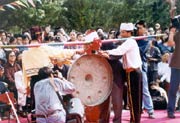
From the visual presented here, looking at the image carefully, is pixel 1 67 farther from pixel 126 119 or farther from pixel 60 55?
pixel 126 119

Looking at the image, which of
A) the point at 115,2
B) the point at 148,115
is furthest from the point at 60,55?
the point at 148,115

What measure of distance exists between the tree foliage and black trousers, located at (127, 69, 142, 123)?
2.14 ft

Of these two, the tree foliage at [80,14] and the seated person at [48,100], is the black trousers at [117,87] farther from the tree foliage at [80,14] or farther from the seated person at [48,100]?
the seated person at [48,100]

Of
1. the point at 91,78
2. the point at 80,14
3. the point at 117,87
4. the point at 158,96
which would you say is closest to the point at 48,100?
the point at 91,78

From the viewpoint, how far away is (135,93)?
613 centimetres

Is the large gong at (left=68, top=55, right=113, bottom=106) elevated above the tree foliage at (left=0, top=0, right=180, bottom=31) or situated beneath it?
situated beneath

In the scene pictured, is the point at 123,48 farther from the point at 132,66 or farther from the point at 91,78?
the point at 91,78

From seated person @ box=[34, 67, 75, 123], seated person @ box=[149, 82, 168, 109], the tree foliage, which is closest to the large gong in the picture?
seated person @ box=[34, 67, 75, 123]

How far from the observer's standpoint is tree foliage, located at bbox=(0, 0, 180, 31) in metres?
6.11

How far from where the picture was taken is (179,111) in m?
7.33

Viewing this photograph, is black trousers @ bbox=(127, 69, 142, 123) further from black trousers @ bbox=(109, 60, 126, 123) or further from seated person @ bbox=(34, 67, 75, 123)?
seated person @ bbox=(34, 67, 75, 123)

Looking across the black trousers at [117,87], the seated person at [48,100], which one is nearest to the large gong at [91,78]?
the black trousers at [117,87]

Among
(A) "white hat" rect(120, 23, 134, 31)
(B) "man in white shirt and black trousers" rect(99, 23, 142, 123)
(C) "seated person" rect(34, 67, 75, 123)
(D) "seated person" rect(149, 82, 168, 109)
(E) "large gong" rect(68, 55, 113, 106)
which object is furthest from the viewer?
(D) "seated person" rect(149, 82, 168, 109)

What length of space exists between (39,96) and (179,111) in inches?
105
